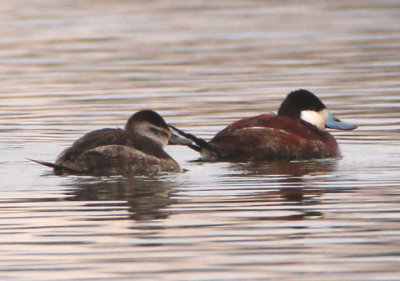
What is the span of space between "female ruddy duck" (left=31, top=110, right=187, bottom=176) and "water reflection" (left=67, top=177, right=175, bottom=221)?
0.10 metres

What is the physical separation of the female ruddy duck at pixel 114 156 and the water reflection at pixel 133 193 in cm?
10

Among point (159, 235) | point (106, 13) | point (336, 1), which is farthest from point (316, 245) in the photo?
point (336, 1)

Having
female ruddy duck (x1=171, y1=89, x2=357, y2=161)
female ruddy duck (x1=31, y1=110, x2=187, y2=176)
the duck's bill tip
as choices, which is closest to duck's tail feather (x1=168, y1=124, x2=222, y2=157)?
female ruddy duck (x1=171, y1=89, x2=357, y2=161)

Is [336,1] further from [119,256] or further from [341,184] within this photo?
[119,256]

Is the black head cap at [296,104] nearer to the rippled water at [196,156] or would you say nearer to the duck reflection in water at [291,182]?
the rippled water at [196,156]

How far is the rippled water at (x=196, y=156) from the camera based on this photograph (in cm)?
729

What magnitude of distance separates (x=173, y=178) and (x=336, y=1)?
2231cm

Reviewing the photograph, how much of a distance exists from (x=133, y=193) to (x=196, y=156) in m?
2.43

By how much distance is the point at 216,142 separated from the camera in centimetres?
1166

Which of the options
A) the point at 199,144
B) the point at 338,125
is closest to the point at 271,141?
the point at 199,144

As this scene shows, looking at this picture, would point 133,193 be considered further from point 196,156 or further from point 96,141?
point 196,156

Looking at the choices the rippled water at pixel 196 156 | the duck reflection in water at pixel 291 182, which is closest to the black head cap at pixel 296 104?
the rippled water at pixel 196 156

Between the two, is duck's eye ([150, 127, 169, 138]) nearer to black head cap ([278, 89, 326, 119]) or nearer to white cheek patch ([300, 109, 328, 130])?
black head cap ([278, 89, 326, 119])

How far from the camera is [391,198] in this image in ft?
30.0
